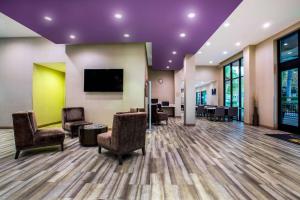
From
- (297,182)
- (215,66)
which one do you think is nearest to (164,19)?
(297,182)

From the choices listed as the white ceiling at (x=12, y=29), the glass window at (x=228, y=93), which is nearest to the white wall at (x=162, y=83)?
the glass window at (x=228, y=93)

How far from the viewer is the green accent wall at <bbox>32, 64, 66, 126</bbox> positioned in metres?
7.41

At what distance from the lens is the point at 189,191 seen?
2289mm

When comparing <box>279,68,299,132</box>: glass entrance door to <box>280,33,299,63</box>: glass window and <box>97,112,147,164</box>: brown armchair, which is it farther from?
<box>97,112,147,164</box>: brown armchair

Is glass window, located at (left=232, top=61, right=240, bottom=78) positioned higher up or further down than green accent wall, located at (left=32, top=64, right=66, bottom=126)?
higher up

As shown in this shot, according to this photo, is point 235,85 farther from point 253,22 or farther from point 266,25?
point 253,22

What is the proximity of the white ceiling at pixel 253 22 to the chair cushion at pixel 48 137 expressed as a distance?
5720mm

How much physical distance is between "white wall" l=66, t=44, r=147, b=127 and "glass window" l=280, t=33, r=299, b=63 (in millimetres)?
5490

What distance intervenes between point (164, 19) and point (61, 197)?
4181 millimetres

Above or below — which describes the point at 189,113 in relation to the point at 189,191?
above

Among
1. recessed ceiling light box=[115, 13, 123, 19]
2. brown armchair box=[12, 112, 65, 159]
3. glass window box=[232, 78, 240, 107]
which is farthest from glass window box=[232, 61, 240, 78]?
brown armchair box=[12, 112, 65, 159]

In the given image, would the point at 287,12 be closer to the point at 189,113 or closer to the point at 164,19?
the point at 164,19

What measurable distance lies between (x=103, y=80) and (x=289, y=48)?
720 centimetres

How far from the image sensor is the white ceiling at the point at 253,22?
4.67 m
